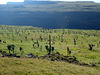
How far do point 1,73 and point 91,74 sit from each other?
25315 mm

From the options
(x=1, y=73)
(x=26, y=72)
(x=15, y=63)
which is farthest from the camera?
(x=15, y=63)

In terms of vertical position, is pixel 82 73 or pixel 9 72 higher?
pixel 9 72

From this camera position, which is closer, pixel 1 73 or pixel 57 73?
pixel 1 73

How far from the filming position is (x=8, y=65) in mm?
37969

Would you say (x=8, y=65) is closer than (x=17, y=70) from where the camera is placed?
No

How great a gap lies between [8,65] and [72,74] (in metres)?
16.9

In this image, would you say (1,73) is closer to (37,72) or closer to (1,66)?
(1,66)

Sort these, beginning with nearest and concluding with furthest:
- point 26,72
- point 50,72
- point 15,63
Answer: point 26,72 → point 50,72 → point 15,63

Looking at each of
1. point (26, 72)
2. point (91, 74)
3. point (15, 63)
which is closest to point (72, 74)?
point (91, 74)

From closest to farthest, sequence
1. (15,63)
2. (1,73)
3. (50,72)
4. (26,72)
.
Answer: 1. (1,73)
2. (26,72)
3. (50,72)
4. (15,63)

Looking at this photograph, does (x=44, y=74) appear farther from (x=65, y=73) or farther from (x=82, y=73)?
(x=82, y=73)

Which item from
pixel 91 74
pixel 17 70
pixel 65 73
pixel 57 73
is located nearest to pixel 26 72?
pixel 17 70

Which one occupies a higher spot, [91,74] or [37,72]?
[37,72]

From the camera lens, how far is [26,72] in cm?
3425
